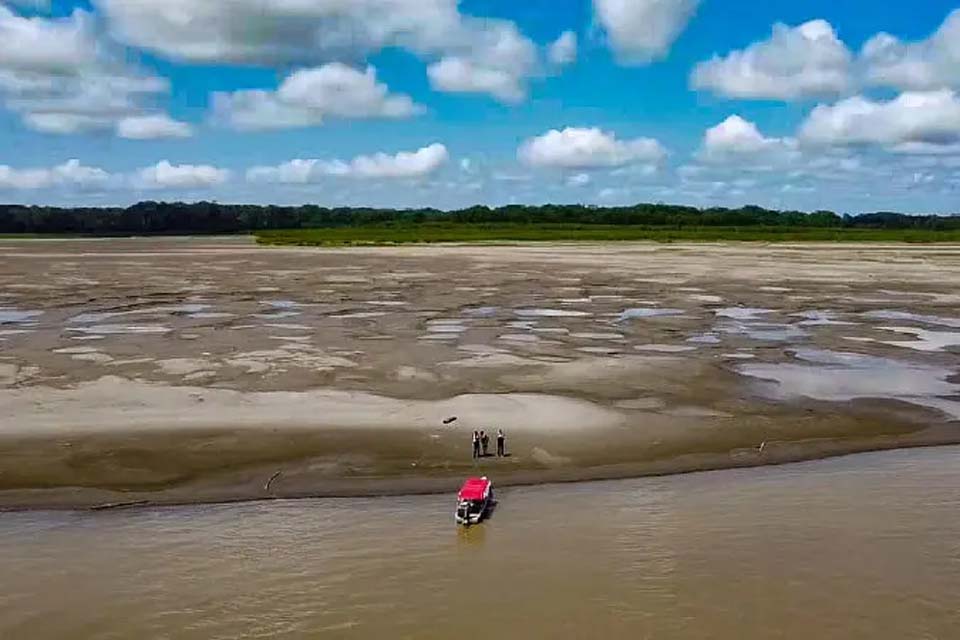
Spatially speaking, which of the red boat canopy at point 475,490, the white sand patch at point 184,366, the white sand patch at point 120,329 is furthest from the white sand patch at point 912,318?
the white sand patch at point 120,329

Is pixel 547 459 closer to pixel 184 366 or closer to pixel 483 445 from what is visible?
pixel 483 445

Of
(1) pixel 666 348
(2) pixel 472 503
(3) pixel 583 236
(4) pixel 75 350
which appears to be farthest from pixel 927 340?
(3) pixel 583 236

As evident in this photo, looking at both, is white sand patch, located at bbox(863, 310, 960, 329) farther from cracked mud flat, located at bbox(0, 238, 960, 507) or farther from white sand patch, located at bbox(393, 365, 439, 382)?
white sand patch, located at bbox(393, 365, 439, 382)

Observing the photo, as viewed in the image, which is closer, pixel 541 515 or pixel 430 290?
pixel 541 515

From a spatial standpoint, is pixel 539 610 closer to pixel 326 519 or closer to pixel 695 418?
pixel 326 519

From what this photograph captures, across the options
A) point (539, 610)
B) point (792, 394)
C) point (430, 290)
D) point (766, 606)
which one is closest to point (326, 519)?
point (539, 610)

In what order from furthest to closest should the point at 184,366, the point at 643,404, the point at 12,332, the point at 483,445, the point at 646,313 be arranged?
the point at 646,313
the point at 12,332
the point at 184,366
the point at 643,404
the point at 483,445

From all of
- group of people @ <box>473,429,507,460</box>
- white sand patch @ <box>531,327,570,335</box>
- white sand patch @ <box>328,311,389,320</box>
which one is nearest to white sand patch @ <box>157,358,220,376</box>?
group of people @ <box>473,429,507,460</box>
